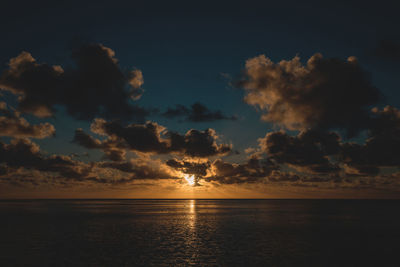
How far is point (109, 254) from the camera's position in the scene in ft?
139

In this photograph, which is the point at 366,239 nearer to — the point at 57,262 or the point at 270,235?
the point at 270,235

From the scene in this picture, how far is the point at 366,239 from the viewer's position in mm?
57688

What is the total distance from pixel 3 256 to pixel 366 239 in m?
57.1

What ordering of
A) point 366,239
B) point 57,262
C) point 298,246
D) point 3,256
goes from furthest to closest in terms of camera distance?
point 366,239, point 298,246, point 3,256, point 57,262

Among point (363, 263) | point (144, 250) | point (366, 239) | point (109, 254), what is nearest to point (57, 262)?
point (109, 254)

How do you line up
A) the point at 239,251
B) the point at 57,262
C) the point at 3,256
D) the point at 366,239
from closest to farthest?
the point at 57,262 < the point at 3,256 < the point at 239,251 < the point at 366,239

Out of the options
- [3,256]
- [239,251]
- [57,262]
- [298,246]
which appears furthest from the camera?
[298,246]

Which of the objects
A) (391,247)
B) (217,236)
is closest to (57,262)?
(217,236)

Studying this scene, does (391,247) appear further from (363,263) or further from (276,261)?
(276,261)

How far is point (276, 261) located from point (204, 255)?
9172 millimetres

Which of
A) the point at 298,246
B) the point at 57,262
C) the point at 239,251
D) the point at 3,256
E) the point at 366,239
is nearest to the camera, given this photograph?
the point at 57,262

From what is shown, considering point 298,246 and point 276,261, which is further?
point 298,246

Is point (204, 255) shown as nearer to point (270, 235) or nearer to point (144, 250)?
point (144, 250)

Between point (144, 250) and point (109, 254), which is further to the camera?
point (144, 250)
